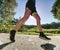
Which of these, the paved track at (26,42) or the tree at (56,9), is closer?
the paved track at (26,42)

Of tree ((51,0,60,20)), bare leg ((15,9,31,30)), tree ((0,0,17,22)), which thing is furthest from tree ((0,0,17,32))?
tree ((51,0,60,20))

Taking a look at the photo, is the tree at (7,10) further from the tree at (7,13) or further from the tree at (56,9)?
the tree at (56,9)

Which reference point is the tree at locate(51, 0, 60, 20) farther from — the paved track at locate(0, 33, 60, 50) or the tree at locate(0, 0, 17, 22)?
the tree at locate(0, 0, 17, 22)

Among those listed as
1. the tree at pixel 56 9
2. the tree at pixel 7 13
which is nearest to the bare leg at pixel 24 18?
the tree at pixel 7 13

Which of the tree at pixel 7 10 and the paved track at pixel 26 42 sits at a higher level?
the tree at pixel 7 10

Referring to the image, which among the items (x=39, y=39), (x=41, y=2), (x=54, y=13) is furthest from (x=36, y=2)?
(x=39, y=39)

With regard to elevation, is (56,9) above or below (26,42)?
above

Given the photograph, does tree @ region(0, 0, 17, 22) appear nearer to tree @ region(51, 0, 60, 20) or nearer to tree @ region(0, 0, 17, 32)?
tree @ region(0, 0, 17, 32)

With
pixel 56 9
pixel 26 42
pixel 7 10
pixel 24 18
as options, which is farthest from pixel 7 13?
pixel 56 9

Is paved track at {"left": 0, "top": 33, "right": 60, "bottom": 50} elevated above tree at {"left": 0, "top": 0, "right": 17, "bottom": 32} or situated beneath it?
situated beneath

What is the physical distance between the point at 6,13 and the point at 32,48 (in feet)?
1.67

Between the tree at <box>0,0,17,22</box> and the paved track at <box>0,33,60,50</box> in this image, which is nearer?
the paved track at <box>0,33,60,50</box>

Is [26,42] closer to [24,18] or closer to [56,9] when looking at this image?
[24,18]

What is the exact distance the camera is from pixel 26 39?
9.71 ft
